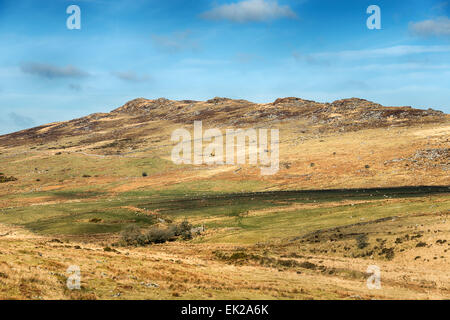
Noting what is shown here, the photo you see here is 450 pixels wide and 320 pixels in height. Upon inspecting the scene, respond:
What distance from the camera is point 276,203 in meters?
87.4

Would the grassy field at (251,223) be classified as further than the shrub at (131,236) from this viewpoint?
A: No

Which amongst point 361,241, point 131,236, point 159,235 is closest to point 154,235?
point 159,235

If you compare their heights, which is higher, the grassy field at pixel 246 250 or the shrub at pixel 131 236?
the grassy field at pixel 246 250

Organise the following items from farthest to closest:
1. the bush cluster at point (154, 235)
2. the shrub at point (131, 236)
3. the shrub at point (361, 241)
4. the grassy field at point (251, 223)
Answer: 1. the bush cluster at point (154, 235)
2. the shrub at point (131, 236)
3. the shrub at point (361, 241)
4. the grassy field at point (251, 223)

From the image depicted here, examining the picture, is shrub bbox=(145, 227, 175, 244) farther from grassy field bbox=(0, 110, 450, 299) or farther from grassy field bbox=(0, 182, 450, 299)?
grassy field bbox=(0, 182, 450, 299)

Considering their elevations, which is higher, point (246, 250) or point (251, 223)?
point (251, 223)

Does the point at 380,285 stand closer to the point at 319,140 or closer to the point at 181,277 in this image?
the point at 181,277

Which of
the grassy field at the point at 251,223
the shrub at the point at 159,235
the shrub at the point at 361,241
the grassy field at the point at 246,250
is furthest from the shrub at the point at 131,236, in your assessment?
the shrub at the point at 361,241

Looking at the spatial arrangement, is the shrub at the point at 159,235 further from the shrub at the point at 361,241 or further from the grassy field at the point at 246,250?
the shrub at the point at 361,241

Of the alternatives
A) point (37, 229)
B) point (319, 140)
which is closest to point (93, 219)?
point (37, 229)

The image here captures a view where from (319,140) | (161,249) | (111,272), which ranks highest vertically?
(319,140)

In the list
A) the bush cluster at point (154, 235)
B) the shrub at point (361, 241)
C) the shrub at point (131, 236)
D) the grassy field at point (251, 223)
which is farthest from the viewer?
the bush cluster at point (154, 235)

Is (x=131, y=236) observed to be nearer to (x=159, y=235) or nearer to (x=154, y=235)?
(x=154, y=235)
